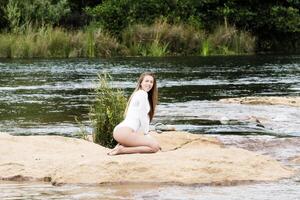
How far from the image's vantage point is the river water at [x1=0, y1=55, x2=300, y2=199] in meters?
9.89

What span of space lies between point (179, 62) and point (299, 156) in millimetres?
27473

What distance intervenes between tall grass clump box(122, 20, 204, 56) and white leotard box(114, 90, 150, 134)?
34.2 meters

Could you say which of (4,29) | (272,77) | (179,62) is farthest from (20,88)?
(4,29)

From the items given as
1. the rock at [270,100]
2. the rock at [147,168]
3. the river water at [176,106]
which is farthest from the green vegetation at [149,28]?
the rock at [147,168]

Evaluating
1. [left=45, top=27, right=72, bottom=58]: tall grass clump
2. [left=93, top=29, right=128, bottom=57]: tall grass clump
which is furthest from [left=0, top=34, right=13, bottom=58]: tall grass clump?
[left=93, top=29, right=128, bottom=57]: tall grass clump

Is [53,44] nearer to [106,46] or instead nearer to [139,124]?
[106,46]

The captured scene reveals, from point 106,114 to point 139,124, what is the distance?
1609 millimetres

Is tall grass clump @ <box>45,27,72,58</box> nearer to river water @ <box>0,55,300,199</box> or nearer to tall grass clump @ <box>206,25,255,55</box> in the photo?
river water @ <box>0,55,300,199</box>

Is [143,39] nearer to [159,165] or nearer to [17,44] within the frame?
[17,44]

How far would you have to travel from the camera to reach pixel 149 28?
156ft

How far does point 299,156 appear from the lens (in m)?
12.6

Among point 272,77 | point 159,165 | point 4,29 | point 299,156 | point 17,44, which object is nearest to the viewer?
point 159,165

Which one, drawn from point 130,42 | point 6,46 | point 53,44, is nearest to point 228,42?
point 130,42

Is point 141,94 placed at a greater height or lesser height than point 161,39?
greater
